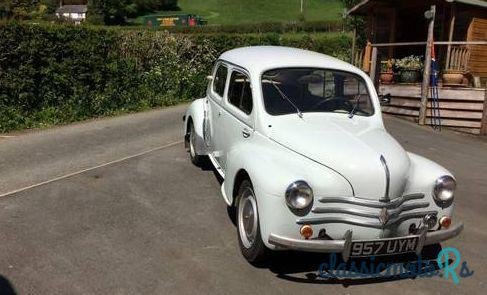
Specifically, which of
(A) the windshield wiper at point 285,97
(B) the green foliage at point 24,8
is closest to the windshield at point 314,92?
(A) the windshield wiper at point 285,97

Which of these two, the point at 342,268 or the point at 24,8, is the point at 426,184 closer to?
the point at 342,268

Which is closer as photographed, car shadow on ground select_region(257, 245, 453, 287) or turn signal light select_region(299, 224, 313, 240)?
turn signal light select_region(299, 224, 313, 240)

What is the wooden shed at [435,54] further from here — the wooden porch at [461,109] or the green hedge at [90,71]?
the green hedge at [90,71]

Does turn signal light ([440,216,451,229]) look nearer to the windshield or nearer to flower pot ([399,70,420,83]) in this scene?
the windshield

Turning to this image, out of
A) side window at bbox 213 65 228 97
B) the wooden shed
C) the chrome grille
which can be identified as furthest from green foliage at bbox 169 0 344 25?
the chrome grille

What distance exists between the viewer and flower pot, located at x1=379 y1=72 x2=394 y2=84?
15828 mm

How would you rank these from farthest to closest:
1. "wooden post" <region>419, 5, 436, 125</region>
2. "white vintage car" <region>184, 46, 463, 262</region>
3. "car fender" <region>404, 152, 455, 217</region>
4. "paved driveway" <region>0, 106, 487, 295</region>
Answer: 1. "wooden post" <region>419, 5, 436, 125</region>
2. "car fender" <region>404, 152, 455, 217</region>
3. "paved driveway" <region>0, 106, 487, 295</region>
4. "white vintage car" <region>184, 46, 463, 262</region>

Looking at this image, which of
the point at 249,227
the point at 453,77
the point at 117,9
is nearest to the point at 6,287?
the point at 249,227

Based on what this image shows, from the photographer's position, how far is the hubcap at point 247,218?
185 inches

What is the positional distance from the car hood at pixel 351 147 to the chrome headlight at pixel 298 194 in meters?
0.39

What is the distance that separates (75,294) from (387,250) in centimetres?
272

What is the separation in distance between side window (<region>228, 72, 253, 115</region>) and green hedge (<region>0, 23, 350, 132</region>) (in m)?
6.52

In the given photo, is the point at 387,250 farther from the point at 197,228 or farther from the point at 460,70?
the point at 460,70

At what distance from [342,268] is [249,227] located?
0.98m
